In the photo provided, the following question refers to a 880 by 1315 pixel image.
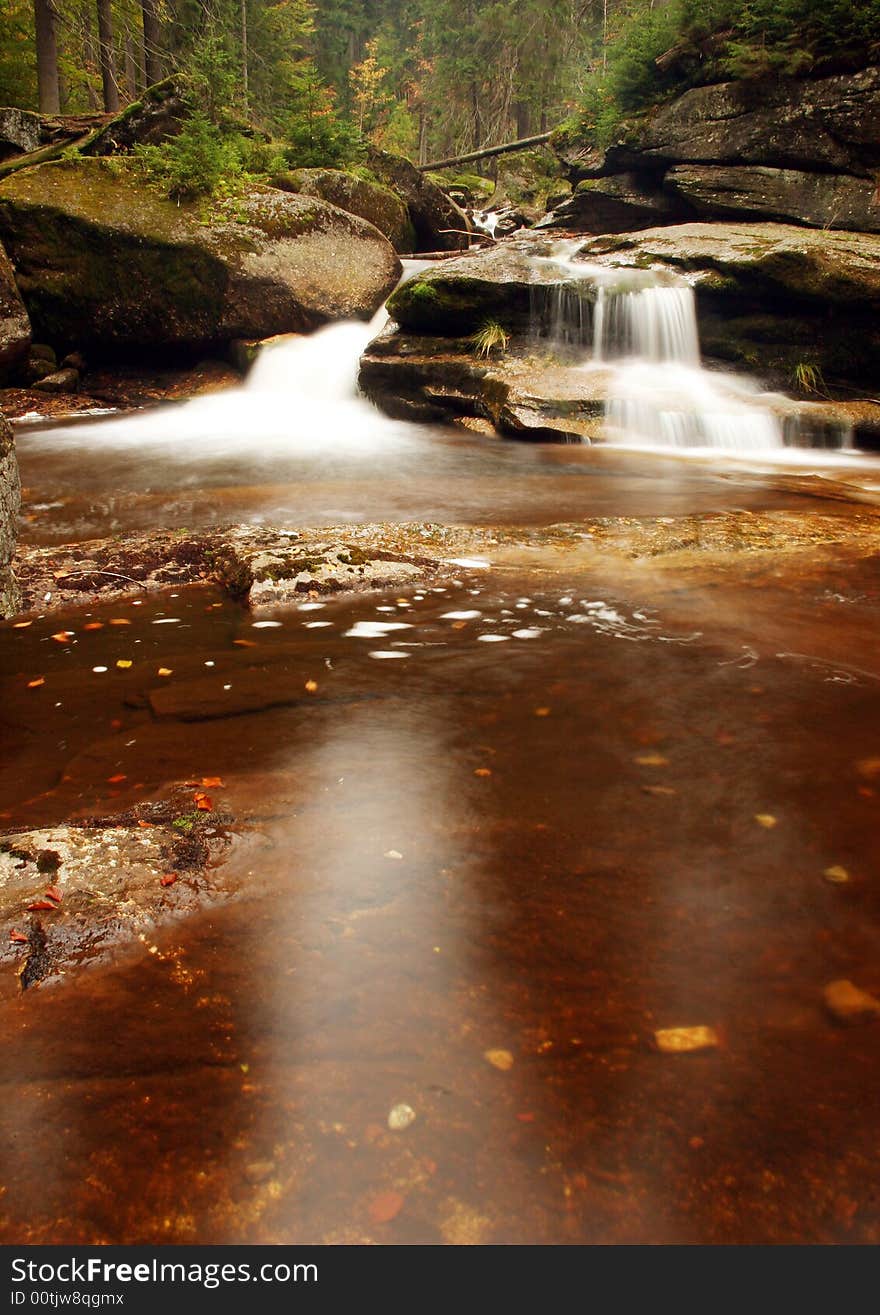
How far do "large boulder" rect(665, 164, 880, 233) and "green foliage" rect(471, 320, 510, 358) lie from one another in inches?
228

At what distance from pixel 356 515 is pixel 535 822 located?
442 cm

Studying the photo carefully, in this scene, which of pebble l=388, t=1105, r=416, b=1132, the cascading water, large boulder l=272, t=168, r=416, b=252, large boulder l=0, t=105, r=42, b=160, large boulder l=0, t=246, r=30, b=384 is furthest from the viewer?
large boulder l=272, t=168, r=416, b=252

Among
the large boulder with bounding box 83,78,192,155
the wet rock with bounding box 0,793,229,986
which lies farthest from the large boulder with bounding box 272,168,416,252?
the wet rock with bounding box 0,793,229,986

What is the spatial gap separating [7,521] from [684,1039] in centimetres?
444

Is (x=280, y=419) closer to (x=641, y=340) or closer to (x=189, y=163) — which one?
(x=189, y=163)

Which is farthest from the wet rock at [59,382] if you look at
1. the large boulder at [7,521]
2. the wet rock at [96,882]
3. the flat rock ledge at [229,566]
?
the wet rock at [96,882]

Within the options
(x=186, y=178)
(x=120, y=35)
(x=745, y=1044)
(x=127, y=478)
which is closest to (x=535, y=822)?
(x=745, y=1044)

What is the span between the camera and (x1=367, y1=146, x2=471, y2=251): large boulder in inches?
682

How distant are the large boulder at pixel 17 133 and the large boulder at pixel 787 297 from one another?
1200 centimetres

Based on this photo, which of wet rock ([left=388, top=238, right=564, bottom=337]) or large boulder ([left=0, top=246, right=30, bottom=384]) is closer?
large boulder ([left=0, top=246, right=30, bottom=384])

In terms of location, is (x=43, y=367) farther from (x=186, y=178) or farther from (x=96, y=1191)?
(x=96, y=1191)

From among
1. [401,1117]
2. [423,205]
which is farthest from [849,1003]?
[423,205]

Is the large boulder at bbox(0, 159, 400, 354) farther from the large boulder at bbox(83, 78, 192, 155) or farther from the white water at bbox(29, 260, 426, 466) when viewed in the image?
the large boulder at bbox(83, 78, 192, 155)

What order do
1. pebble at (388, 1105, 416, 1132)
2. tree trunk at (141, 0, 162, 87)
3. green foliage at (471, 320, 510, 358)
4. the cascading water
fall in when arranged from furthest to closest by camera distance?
1. tree trunk at (141, 0, 162, 87)
2. green foliage at (471, 320, 510, 358)
3. the cascading water
4. pebble at (388, 1105, 416, 1132)
